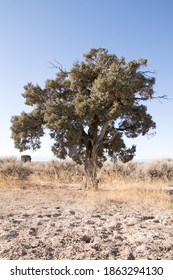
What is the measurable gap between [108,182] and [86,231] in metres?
8.76

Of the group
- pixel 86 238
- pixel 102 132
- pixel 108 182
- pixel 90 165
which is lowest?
pixel 86 238

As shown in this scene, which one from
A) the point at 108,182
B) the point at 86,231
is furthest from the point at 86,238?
the point at 108,182

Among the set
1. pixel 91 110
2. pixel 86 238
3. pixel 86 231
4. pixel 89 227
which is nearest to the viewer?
Answer: pixel 86 238

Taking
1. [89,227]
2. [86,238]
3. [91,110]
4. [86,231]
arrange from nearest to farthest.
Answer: [86,238] < [86,231] < [89,227] < [91,110]

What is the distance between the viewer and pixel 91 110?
47.3 feet

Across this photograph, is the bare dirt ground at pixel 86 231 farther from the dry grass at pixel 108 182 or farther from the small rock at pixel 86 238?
the dry grass at pixel 108 182

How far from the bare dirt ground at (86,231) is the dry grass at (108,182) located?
1.05 metres

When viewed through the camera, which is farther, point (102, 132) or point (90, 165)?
point (90, 165)

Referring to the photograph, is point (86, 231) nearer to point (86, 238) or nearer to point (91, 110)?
point (86, 238)

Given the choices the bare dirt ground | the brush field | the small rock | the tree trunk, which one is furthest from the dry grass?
the small rock

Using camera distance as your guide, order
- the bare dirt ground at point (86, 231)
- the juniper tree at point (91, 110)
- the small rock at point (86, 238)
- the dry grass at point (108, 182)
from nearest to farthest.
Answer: the bare dirt ground at point (86, 231) < the small rock at point (86, 238) < the dry grass at point (108, 182) < the juniper tree at point (91, 110)

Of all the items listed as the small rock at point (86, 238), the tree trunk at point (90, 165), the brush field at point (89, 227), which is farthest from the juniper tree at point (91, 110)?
the small rock at point (86, 238)

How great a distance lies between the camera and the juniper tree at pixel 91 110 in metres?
14.4

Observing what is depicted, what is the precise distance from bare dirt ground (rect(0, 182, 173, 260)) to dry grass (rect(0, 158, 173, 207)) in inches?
41.3
